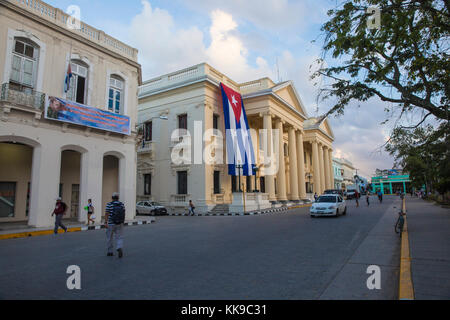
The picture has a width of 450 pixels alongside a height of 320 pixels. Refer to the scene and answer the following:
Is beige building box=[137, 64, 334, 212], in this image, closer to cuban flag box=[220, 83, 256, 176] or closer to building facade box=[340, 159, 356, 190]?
cuban flag box=[220, 83, 256, 176]

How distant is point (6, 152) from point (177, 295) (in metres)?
16.2

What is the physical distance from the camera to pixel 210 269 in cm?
586

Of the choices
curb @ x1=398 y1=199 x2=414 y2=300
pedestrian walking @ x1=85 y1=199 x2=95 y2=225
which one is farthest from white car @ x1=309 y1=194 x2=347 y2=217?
pedestrian walking @ x1=85 y1=199 x2=95 y2=225

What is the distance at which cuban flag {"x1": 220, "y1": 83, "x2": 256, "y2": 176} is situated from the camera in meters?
25.1

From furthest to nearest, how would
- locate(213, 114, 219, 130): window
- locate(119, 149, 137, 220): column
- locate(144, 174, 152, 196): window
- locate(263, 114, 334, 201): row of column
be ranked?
1. locate(144, 174, 152, 196): window
2. locate(263, 114, 334, 201): row of column
3. locate(213, 114, 219, 130): window
4. locate(119, 149, 137, 220): column

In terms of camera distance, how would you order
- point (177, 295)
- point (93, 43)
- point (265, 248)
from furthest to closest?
1. point (93, 43)
2. point (265, 248)
3. point (177, 295)

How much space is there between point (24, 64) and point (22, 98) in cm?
194

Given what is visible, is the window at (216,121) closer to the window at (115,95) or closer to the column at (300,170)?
the window at (115,95)

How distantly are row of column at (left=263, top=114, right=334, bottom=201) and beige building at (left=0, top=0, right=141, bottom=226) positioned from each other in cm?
1519

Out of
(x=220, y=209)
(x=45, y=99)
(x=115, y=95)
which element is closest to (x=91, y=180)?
(x=45, y=99)

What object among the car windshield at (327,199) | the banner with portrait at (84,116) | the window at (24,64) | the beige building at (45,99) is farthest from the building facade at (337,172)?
the window at (24,64)

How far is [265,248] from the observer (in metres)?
8.09
